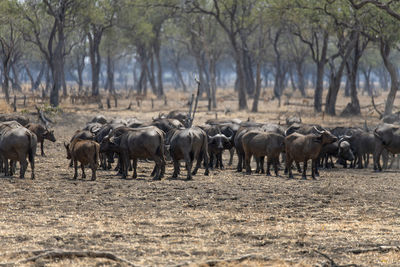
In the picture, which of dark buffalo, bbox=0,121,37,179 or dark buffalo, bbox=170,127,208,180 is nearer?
dark buffalo, bbox=0,121,37,179

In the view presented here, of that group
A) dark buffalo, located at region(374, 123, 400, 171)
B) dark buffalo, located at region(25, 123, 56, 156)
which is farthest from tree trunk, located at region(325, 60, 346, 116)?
dark buffalo, located at region(25, 123, 56, 156)

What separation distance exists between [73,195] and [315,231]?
18.2 feet

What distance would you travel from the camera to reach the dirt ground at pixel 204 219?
27.2 feet

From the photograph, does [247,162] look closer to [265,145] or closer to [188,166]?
[265,145]

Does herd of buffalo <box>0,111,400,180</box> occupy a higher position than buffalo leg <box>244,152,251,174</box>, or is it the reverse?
herd of buffalo <box>0,111,400,180</box>

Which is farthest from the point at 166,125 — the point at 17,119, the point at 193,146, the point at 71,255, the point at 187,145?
the point at 71,255

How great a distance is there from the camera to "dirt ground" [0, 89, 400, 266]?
8.29 metres

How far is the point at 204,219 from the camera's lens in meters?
10.7

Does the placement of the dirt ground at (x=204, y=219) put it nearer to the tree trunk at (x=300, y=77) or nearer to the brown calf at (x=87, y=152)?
the brown calf at (x=87, y=152)

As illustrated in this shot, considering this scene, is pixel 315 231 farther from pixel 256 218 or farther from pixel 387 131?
pixel 387 131

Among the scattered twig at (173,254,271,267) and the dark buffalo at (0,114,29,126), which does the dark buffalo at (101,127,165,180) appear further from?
the dark buffalo at (0,114,29,126)

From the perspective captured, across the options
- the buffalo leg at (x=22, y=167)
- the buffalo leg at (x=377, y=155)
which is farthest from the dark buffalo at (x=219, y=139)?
the buffalo leg at (x=22, y=167)

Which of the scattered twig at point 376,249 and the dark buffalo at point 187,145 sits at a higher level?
the dark buffalo at point 187,145

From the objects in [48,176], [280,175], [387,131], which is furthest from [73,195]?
[387,131]
